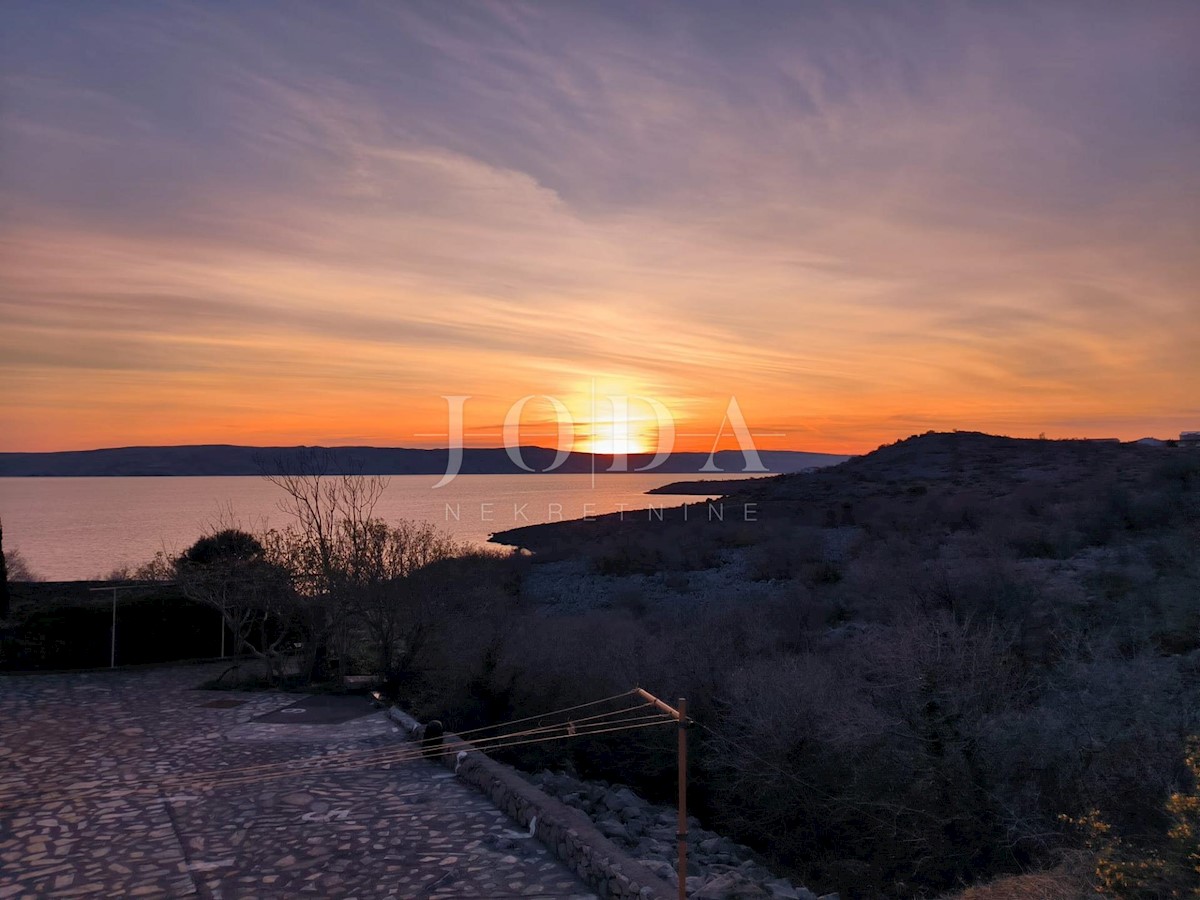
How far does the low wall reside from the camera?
565 cm

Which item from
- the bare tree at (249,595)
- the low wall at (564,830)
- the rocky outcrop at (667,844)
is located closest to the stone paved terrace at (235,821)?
the low wall at (564,830)

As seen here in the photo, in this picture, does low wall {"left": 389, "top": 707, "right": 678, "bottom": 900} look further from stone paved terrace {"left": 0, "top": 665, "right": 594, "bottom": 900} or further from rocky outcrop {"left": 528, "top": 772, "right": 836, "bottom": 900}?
rocky outcrop {"left": 528, "top": 772, "right": 836, "bottom": 900}

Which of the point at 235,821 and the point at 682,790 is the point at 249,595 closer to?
the point at 235,821

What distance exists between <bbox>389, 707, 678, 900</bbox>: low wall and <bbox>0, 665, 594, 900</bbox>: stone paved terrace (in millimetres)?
124

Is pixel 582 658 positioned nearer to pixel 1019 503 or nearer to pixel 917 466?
pixel 1019 503

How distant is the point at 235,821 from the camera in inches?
282

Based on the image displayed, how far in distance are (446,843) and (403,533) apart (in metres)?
7.67

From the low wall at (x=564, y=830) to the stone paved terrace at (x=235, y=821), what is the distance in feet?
0.41

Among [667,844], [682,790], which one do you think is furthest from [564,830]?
[682,790]

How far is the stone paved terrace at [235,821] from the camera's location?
5.94 meters

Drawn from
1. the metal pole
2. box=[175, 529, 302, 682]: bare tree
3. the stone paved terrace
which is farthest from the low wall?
box=[175, 529, 302, 682]: bare tree

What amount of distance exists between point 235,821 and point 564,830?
2809 millimetres

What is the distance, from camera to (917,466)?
45000mm

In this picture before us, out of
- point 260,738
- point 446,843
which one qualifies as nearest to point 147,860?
point 446,843
